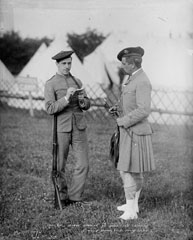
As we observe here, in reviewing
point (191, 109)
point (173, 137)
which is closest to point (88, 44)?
point (191, 109)

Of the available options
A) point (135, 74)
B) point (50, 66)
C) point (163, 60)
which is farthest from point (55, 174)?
point (50, 66)

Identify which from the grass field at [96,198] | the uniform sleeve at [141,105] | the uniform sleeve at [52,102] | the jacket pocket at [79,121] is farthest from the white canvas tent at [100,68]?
the uniform sleeve at [141,105]

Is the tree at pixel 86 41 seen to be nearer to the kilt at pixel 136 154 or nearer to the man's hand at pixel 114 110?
the man's hand at pixel 114 110

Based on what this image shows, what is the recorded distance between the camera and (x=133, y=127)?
4.38 meters

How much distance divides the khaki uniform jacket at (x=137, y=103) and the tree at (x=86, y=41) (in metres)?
9.63

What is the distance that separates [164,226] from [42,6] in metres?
3.13

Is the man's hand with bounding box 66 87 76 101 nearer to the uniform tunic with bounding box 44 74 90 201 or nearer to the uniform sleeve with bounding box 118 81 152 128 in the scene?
the uniform tunic with bounding box 44 74 90 201

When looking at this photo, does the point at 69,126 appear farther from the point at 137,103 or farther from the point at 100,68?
the point at 100,68

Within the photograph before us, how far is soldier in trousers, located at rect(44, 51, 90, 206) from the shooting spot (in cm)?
478

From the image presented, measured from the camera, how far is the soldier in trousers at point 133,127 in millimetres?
4250

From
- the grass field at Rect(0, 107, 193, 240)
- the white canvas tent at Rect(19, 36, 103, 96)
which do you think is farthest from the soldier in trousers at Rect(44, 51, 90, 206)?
the white canvas tent at Rect(19, 36, 103, 96)

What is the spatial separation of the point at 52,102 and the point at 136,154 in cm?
115

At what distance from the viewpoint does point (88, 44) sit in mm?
14906

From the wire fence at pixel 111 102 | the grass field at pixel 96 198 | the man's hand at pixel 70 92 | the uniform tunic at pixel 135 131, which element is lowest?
the grass field at pixel 96 198
